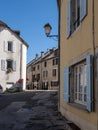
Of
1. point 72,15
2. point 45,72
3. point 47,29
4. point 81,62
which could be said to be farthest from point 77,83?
point 45,72

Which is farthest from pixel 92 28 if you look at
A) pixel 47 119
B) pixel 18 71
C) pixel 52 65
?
pixel 52 65

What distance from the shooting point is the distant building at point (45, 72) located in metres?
78.5

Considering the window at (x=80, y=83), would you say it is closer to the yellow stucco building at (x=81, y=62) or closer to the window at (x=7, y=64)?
the yellow stucco building at (x=81, y=62)

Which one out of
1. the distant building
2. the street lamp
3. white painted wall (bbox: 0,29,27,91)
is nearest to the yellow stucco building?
the street lamp

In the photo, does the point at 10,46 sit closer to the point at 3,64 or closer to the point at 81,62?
the point at 3,64

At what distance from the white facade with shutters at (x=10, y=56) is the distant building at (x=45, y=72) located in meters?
26.8

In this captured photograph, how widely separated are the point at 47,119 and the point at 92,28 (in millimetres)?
6112

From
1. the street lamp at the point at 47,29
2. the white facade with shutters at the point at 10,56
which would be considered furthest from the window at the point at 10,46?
the street lamp at the point at 47,29

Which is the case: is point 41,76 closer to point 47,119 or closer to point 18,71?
point 18,71

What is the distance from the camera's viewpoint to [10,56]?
4909 cm

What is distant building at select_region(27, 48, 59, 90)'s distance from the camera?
78500 millimetres

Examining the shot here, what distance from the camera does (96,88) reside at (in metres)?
9.55

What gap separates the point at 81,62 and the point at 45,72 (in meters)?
70.7

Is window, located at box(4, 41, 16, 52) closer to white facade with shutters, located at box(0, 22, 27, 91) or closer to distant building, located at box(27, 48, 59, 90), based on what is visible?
white facade with shutters, located at box(0, 22, 27, 91)
